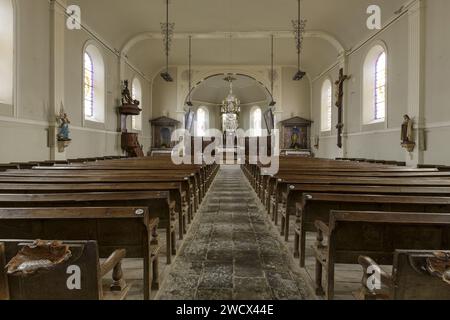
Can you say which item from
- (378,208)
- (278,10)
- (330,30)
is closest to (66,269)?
(378,208)

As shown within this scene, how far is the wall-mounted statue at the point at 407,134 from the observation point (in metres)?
8.59

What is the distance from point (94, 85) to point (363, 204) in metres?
11.6

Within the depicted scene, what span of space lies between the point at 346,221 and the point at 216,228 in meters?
2.77

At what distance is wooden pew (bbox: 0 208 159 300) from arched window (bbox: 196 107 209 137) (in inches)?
882

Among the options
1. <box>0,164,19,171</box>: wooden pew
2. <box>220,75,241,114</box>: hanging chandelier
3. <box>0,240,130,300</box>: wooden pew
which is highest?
<box>220,75,241,114</box>: hanging chandelier

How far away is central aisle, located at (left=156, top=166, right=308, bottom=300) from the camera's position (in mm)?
2541

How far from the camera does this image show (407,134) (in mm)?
8633

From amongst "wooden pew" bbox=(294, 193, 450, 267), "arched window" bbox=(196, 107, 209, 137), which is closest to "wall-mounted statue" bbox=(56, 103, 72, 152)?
"wooden pew" bbox=(294, 193, 450, 267)

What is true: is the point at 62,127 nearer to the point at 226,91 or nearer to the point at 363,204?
the point at 363,204

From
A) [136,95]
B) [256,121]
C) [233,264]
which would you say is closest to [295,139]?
[256,121]

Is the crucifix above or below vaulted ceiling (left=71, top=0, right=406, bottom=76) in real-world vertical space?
below

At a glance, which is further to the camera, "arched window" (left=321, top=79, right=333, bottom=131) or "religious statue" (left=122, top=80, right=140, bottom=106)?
"arched window" (left=321, top=79, right=333, bottom=131)

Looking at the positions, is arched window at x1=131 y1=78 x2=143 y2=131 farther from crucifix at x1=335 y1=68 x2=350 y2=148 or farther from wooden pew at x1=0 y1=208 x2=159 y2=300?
wooden pew at x1=0 y1=208 x2=159 y2=300

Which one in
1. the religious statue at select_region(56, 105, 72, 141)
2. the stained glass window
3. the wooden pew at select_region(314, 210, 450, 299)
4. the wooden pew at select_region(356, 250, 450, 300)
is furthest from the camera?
the stained glass window
